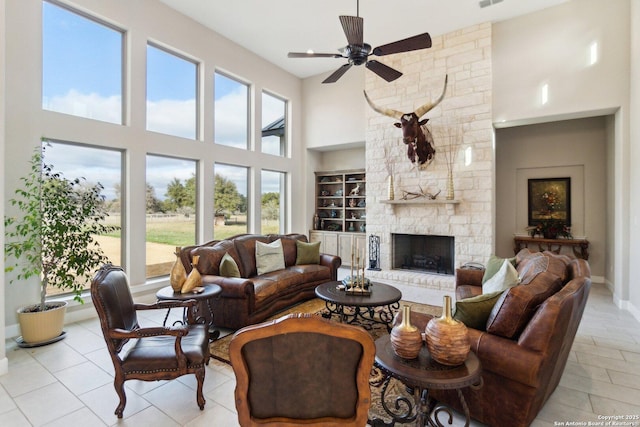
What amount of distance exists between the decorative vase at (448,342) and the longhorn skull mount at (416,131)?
4.33 meters

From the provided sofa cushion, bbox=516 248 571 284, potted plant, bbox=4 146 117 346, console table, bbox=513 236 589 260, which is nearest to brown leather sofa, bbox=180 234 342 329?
potted plant, bbox=4 146 117 346

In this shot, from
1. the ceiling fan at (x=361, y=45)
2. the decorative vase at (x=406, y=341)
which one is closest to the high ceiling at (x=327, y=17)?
the ceiling fan at (x=361, y=45)

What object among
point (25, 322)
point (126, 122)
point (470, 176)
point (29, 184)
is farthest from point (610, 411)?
point (126, 122)

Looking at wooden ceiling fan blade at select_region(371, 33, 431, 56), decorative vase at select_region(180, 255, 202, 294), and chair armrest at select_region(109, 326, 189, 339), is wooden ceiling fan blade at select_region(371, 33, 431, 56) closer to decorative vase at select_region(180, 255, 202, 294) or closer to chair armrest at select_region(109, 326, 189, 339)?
decorative vase at select_region(180, 255, 202, 294)

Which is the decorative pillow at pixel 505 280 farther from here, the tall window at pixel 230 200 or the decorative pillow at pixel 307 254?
the tall window at pixel 230 200

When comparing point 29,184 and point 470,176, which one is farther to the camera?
point 470,176

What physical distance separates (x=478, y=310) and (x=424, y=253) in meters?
4.44

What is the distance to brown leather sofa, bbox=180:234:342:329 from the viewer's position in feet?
11.6

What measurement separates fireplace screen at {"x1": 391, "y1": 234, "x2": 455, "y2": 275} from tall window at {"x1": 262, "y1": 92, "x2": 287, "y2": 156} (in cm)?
347

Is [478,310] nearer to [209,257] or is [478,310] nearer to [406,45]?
[406,45]

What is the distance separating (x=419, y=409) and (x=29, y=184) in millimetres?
4325

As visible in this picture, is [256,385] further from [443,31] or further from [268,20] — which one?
[443,31]

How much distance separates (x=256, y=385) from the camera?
1222 millimetres

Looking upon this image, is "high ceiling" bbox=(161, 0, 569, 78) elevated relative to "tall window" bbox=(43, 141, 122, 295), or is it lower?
elevated
